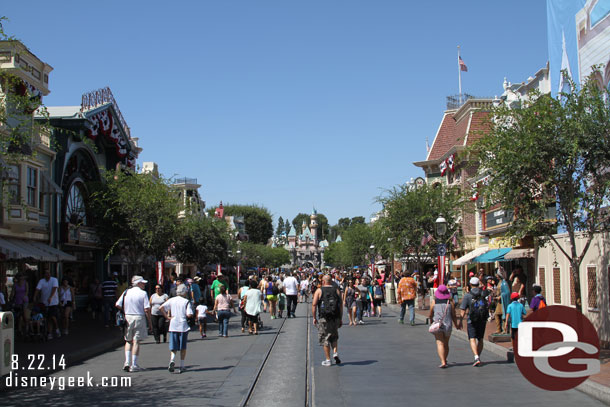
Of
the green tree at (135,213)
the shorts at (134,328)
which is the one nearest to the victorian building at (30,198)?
the green tree at (135,213)

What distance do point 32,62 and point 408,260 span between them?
893 inches

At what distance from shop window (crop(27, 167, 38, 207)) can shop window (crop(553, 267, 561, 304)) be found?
18.7 metres

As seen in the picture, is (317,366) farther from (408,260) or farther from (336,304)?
(408,260)

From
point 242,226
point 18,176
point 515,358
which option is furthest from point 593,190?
point 242,226

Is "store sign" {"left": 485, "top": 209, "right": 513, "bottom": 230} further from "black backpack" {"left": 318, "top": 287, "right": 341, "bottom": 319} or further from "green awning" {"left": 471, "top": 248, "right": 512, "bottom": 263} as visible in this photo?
"black backpack" {"left": 318, "top": 287, "right": 341, "bottom": 319}

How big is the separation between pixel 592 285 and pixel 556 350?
206 inches

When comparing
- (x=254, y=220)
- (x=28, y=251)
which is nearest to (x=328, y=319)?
(x=28, y=251)

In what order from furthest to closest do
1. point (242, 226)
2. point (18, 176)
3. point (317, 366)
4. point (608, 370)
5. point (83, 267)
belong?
point (242, 226), point (83, 267), point (18, 176), point (317, 366), point (608, 370)

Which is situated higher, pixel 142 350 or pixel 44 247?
pixel 44 247

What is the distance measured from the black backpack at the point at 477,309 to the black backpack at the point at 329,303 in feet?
8.42

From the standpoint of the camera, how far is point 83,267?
3241 centimetres

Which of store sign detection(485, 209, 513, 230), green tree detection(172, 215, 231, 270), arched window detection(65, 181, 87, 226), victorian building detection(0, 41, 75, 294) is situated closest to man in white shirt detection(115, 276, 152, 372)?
victorian building detection(0, 41, 75, 294)

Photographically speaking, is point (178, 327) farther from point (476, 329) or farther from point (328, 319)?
point (476, 329)

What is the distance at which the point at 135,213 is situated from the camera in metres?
27.9
